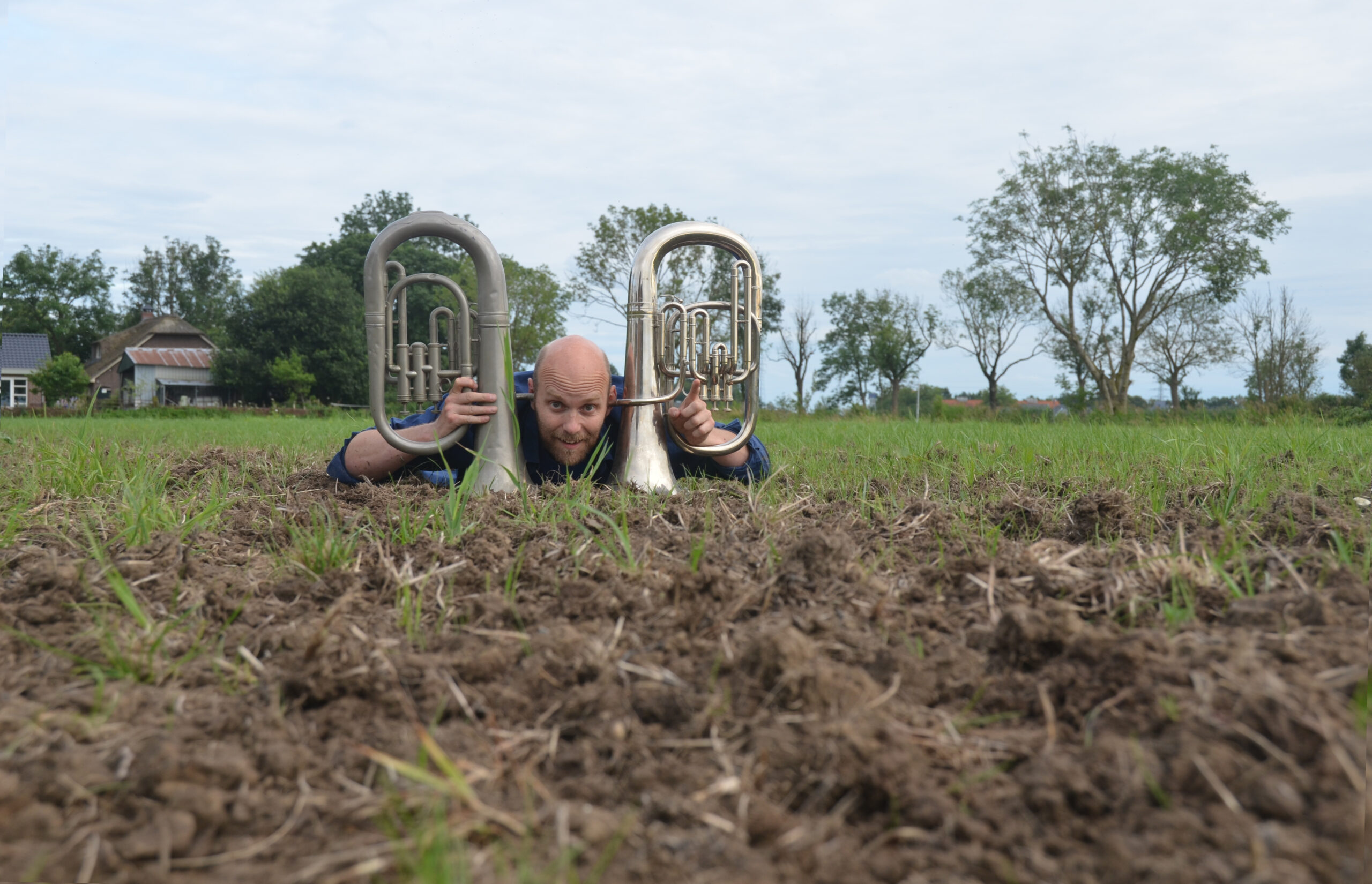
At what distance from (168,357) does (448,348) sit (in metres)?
59.9

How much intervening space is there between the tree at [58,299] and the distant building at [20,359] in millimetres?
640

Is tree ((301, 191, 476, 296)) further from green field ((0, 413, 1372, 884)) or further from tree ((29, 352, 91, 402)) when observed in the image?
green field ((0, 413, 1372, 884))

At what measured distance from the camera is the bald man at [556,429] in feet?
12.1

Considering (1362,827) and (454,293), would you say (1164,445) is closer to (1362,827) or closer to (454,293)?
(454,293)

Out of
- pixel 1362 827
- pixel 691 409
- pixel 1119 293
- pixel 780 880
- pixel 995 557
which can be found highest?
pixel 1119 293

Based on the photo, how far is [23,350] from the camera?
→ 52.4m

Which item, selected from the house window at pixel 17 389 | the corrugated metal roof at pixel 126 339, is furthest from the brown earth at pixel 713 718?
the corrugated metal roof at pixel 126 339

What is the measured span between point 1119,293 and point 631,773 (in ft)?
123

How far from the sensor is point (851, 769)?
3.88ft

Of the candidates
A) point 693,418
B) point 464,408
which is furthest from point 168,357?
point 693,418

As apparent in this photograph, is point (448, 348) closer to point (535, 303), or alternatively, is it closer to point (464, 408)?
point (464, 408)

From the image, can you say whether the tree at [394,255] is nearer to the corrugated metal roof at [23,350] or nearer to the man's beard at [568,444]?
the corrugated metal roof at [23,350]

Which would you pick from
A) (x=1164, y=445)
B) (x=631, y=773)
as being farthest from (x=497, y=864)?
(x=1164, y=445)

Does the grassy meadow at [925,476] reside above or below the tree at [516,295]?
below
